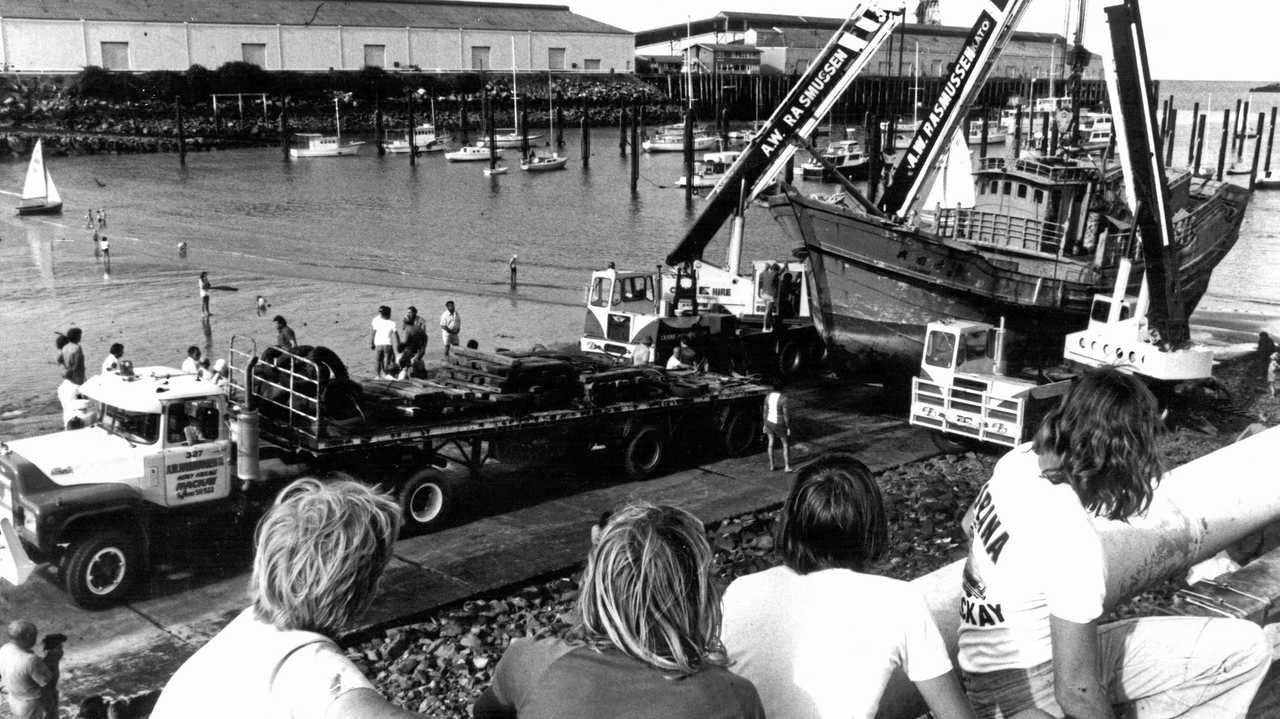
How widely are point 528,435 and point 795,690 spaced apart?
39.2 ft

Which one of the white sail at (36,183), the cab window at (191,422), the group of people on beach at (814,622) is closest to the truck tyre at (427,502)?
the cab window at (191,422)

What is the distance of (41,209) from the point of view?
173 ft

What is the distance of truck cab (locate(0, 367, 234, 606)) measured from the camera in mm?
10930

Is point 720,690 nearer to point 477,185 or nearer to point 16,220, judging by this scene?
point 16,220

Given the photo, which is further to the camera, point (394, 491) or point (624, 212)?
point (624, 212)

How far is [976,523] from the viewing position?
370cm

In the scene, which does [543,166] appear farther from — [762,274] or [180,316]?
[762,274]

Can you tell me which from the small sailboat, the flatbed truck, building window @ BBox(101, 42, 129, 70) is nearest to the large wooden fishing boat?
the flatbed truck

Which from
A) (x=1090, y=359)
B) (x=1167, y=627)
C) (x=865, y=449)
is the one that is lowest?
(x=865, y=449)

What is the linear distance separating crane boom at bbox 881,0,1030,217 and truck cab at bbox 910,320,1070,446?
8.25 m

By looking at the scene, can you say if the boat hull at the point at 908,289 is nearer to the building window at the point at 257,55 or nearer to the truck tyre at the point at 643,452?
the truck tyre at the point at 643,452

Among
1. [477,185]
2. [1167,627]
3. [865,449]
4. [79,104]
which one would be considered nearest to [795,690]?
[1167,627]

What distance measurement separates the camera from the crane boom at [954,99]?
24797 millimetres

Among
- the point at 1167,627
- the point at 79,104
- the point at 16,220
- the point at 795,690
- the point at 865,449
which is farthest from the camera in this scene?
the point at 79,104
